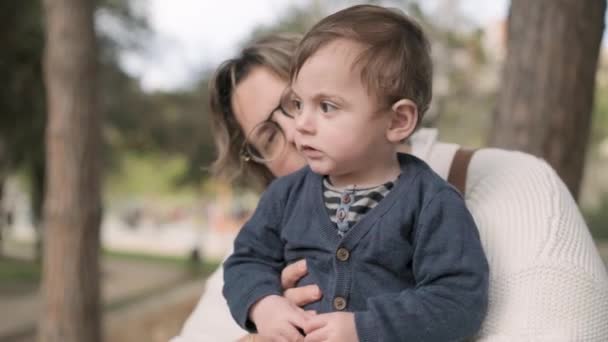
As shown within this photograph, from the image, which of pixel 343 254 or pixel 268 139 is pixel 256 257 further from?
pixel 268 139

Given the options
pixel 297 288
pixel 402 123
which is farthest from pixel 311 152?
pixel 297 288

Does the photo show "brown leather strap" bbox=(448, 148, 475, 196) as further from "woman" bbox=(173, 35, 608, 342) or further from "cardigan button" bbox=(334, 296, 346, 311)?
"cardigan button" bbox=(334, 296, 346, 311)

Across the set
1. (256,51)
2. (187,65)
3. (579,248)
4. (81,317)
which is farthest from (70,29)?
(187,65)

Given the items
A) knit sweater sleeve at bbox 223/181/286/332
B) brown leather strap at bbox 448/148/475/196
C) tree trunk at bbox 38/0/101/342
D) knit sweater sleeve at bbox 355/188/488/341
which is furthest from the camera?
tree trunk at bbox 38/0/101/342

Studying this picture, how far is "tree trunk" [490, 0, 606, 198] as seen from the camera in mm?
3611

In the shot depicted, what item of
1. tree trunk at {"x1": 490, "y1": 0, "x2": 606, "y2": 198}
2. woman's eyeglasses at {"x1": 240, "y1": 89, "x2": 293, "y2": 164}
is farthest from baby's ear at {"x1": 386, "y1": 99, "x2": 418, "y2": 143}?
tree trunk at {"x1": 490, "y1": 0, "x2": 606, "y2": 198}

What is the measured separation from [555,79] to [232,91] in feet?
5.47

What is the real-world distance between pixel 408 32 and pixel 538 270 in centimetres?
60

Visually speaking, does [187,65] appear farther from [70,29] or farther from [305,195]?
[305,195]

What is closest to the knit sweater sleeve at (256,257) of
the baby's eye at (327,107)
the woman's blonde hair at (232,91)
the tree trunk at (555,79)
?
the baby's eye at (327,107)

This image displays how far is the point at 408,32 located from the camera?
1772 mm

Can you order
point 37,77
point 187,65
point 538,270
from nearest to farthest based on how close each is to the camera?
point 538,270
point 37,77
point 187,65

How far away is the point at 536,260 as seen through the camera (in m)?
1.73

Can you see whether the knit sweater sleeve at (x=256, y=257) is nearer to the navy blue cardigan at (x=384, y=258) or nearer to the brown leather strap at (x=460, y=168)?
the navy blue cardigan at (x=384, y=258)
